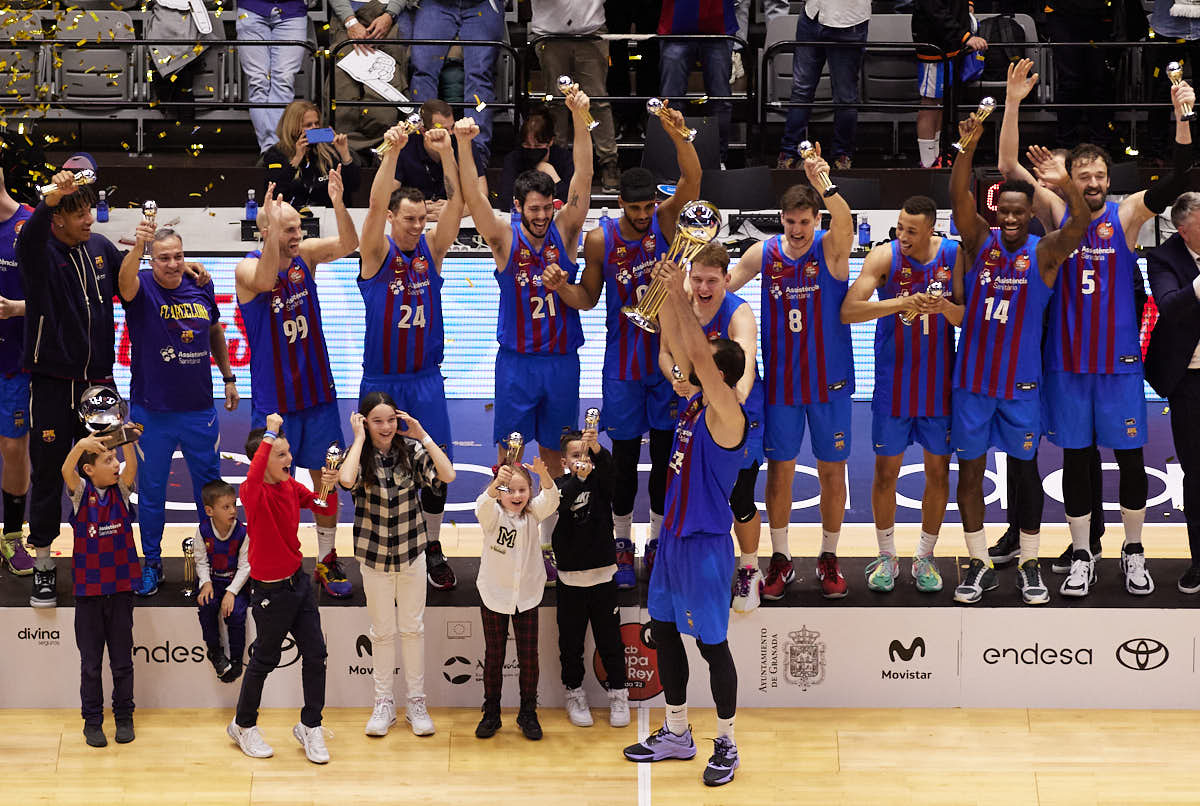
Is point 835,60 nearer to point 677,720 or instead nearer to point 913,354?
point 913,354

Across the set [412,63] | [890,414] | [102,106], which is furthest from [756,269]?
[102,106]

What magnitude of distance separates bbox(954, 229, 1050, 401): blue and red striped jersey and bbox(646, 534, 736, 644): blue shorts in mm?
1631

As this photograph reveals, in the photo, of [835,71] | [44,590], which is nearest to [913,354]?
[44,590]

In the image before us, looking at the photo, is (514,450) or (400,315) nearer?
(514,450)

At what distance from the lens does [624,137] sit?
42.4ft

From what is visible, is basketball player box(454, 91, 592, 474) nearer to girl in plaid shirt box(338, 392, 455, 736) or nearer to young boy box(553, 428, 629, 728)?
young boy box(553, 428, 629, 728)

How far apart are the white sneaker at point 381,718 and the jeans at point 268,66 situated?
6.44 metres

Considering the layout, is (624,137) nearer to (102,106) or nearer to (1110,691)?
(102,106)

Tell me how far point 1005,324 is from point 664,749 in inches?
103

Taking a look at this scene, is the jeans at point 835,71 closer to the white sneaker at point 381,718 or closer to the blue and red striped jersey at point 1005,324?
the blue and red striped jersey at point 1005,324

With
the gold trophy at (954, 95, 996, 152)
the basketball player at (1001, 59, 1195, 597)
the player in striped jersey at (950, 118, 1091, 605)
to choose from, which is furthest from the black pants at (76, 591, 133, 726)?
the basketball player at (1001, 59, 1195, 597)

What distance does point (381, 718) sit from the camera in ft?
23.9

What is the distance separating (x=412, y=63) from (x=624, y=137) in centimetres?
194

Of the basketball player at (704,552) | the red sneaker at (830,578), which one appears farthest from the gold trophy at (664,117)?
the red sneaker at (830,578)
